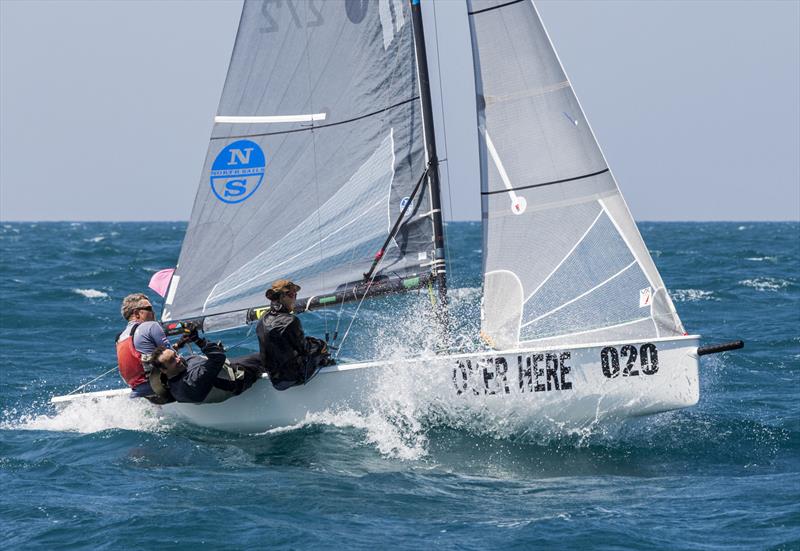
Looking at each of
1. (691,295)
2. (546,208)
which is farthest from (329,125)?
(691,295)

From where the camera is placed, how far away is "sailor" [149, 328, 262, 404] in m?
8.36

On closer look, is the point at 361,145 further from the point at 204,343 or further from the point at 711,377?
the point at 711,377

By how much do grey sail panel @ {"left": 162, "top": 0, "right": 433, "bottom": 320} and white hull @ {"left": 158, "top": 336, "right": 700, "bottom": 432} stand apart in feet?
3.52

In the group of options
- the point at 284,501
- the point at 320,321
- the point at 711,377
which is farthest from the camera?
the point at 320,321

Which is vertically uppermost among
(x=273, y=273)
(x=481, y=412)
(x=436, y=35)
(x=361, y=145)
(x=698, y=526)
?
(x=436, y=35)

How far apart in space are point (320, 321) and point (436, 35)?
27.7ft

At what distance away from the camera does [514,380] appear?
8.21m

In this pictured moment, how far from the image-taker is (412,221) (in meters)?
9.11

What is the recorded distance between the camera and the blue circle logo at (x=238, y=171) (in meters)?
9.29

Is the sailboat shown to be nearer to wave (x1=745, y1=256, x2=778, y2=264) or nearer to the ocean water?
the ocean water

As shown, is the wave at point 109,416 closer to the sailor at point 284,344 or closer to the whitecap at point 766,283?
the sailor at point 284,344

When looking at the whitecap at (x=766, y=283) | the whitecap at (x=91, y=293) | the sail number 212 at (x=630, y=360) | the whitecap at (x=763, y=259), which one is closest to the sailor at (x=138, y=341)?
the sail number 212 at (x=630, y=360)

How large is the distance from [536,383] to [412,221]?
1843 millimetres

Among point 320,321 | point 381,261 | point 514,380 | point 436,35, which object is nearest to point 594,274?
Result: point 514,380
